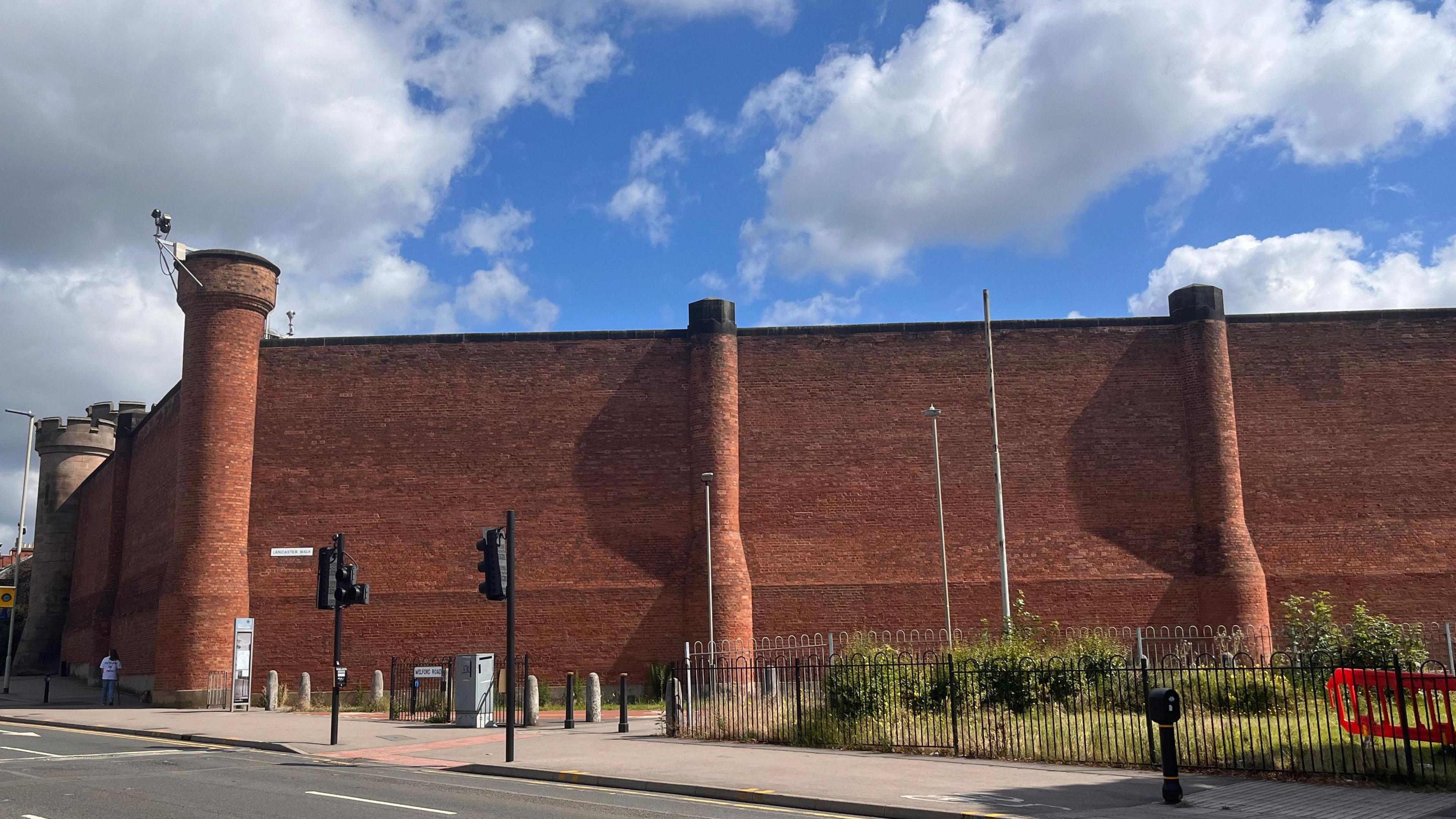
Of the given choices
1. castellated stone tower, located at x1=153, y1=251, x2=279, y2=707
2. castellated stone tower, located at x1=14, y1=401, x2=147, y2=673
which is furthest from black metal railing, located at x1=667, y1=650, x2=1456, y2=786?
castellated stone tower, located at x1=14, y1=401, x2=147, y2=673

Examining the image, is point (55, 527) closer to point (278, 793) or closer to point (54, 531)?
point (54, 531)

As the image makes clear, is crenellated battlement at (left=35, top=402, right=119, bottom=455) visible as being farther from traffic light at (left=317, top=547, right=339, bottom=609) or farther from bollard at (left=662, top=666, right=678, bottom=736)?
bollard at (left=662, top=666, right=678, bottom=736)

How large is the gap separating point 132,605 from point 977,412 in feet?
85.1

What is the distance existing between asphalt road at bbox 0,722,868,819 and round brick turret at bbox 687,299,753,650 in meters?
12.0

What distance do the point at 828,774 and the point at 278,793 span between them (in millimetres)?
6363

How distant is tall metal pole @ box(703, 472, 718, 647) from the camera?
26016 millimetres

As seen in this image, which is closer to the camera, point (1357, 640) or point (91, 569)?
point (1357, 640)

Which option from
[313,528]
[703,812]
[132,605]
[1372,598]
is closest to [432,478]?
[313,528]

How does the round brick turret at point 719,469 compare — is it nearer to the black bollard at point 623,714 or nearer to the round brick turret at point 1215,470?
the black bollard at point 623,714

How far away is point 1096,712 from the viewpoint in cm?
1542

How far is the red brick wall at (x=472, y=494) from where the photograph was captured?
2739 cm

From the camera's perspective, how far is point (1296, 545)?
27.5 m

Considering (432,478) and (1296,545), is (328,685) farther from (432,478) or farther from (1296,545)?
(1296,545)

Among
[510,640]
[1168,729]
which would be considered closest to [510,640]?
[510,640]
